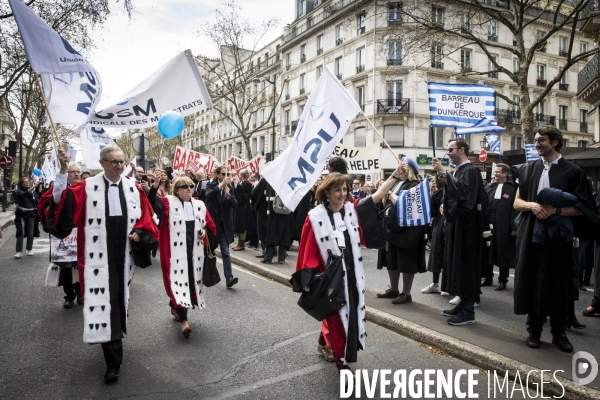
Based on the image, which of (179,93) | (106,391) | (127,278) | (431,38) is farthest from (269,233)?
(431,38)

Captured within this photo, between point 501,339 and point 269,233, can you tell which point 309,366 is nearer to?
point 501,339

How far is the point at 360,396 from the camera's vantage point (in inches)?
145

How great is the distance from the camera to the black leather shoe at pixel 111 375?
3.90m

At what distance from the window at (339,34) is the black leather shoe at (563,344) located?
3931 cm

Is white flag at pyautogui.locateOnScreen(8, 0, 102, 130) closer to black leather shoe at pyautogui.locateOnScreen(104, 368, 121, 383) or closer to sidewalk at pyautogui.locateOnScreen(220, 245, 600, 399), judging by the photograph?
black leather shoe at pyautogui.locateOnScreen(104, 368, 121, 383)

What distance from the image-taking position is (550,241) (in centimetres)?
447

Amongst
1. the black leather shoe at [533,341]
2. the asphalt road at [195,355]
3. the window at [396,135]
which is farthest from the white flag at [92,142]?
the window at [396,135]

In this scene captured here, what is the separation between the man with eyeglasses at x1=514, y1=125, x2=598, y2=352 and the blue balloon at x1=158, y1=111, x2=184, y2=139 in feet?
15.0

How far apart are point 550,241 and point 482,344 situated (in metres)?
1.18

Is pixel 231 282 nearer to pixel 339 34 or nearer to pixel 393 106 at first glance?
pixel 393 106

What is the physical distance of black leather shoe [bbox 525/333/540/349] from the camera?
14.7 feet

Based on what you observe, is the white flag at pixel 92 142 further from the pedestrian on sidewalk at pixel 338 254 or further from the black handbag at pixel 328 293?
the black handbag at pixel 328 293

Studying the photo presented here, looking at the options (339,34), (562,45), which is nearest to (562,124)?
(562,45)

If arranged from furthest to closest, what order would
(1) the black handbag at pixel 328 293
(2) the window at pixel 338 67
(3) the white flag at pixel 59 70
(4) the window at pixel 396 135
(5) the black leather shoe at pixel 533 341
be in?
(2) the window at pixel 338 67 < (4) the window at pixel 396 135 < (3) the white flag at pixel 59 70 < (5) the black leather shoe at pixel 533 341 < (1) the black handbag at pixel 328 293
